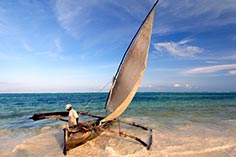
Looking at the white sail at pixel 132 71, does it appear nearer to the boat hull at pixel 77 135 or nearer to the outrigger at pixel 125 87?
the outrigger at pixel 125 87

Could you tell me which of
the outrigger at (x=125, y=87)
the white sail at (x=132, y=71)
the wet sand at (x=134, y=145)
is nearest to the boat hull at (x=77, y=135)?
the outrigger at (x=125, y=87)

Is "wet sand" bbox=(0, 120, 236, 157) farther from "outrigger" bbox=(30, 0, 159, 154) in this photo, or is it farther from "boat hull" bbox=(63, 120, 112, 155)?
"outrigger" bbox=(30, 0, 159, 154)

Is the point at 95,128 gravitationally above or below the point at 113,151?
above

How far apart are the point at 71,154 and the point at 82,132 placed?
955 mm

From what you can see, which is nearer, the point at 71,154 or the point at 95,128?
the point at 71,154

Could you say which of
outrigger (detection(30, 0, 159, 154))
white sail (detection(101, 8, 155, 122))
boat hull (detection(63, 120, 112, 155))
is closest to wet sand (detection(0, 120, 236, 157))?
boat hull (detection(63, 120, 112, 155))

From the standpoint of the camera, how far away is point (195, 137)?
1014 centimetres

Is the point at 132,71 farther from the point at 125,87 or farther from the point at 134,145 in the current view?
the point at 134,145

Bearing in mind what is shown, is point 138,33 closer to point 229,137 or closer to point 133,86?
point 133,86

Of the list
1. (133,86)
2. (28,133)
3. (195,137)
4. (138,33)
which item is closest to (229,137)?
(195,137)

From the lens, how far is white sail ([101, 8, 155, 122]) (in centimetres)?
909

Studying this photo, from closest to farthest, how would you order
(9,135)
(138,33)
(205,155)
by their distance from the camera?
(205,155) < (138,33) < (9,135)

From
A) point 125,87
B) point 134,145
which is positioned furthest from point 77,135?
point 125,87

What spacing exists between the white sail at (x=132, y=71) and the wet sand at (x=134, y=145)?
1.39m
